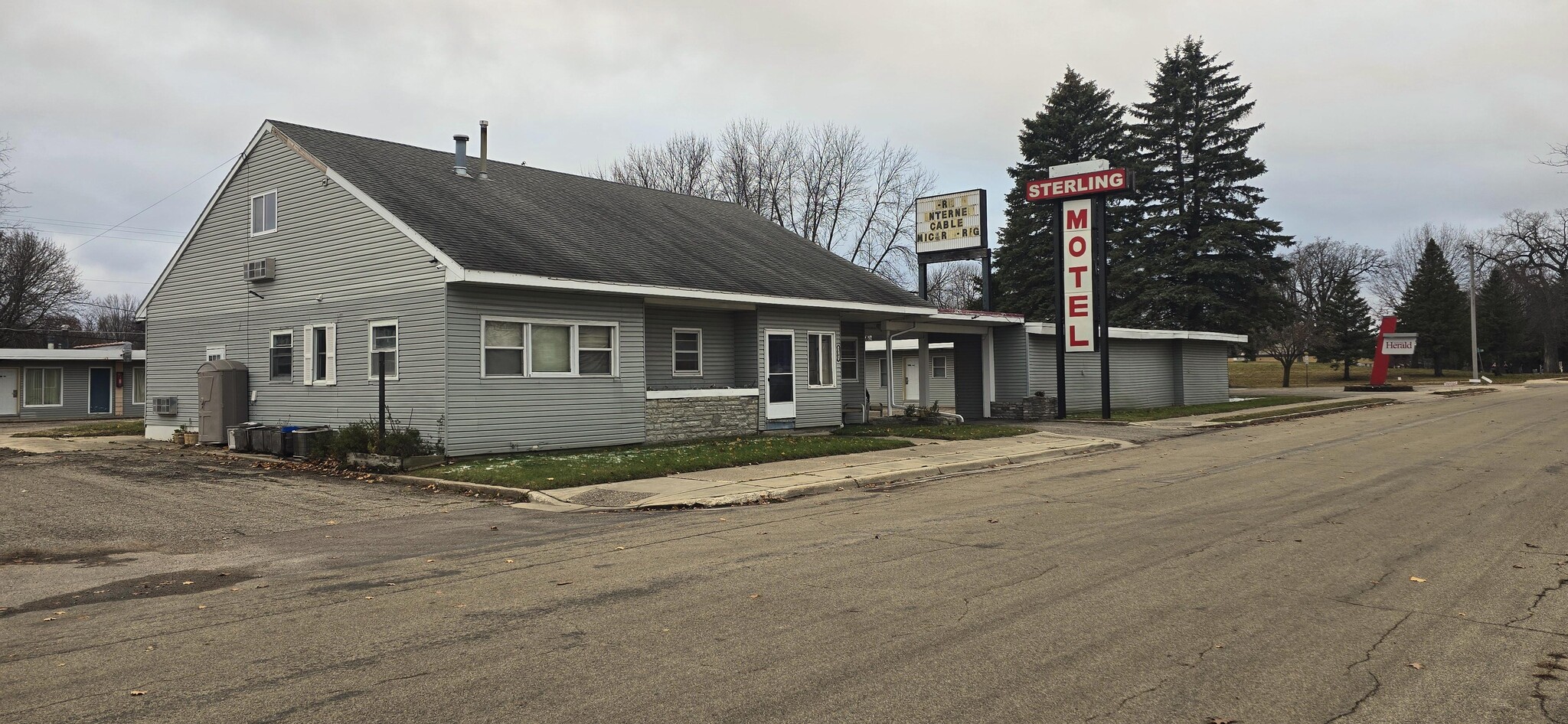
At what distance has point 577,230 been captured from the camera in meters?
22.0

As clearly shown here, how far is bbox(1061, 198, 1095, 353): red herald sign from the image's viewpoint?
28.3m

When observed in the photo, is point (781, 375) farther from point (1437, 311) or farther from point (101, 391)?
point (1437, 311)

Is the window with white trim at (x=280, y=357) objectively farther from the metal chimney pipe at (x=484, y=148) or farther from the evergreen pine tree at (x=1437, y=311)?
the evergreen pine tree at (x=1437, y=311)

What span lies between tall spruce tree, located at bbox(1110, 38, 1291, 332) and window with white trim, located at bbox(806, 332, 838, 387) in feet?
93.8

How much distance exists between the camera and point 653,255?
2223 centimetres

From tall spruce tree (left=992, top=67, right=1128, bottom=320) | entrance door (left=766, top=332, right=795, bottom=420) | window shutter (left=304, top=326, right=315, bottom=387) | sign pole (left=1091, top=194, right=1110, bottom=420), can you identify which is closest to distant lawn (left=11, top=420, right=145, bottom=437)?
window shutter (left=304, top=326, right=315, bottom=387)

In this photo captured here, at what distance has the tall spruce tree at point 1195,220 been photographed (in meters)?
47.7

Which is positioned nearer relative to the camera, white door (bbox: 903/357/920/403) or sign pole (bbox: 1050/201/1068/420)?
sign pole (bbox: 1050/201/1068/420)

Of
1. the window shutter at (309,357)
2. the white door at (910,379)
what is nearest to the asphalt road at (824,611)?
the window shutter at (309,357)

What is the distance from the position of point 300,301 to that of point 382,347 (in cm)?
345

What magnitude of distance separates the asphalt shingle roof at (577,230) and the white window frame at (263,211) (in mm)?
1504

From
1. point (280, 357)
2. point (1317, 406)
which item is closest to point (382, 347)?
point (280, 357)

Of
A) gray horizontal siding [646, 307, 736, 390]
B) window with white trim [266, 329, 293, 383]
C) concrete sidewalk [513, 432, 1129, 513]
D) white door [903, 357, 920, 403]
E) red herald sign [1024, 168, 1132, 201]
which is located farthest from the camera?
white door [903, 357, 920, 403]

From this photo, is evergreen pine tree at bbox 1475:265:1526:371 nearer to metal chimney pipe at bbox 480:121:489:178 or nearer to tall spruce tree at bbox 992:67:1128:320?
tall spruce tree at bbox 992:67:1128:320
